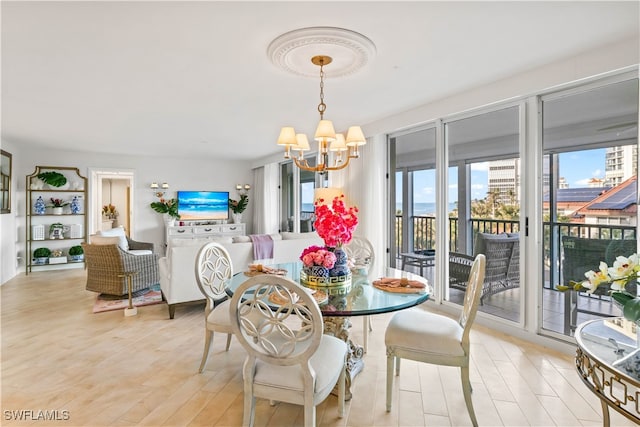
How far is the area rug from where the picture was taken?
4203 millimetres

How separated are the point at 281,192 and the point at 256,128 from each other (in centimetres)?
285

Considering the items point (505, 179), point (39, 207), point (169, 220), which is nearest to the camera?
point (505, 179)

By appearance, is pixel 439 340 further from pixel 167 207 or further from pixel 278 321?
pixel 167 207

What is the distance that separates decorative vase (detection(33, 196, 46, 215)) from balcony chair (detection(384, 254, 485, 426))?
24.4ft

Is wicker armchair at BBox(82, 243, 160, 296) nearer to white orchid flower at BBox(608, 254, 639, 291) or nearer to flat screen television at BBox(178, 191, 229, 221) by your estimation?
flat screen television at BBox(178, 191, 229, 221)

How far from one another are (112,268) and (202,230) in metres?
3.76

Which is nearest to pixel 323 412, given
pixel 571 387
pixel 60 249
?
pixel 571 387

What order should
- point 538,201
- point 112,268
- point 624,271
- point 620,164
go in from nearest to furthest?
1. point 624,271
2. point 620,164
3. point 538,201
4. point 112,268

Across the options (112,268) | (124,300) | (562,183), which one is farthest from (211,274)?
(562,183)

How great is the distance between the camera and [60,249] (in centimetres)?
688

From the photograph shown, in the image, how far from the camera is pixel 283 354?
166 centimetres

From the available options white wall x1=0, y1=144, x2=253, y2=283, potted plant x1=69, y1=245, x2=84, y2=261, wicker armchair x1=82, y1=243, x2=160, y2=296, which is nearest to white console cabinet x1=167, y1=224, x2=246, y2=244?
white wall x1=0, y1=144, x2=253, y2=283

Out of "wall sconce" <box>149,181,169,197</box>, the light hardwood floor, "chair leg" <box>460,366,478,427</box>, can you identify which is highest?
"wall sconce" <box>149,181,169,197</box>

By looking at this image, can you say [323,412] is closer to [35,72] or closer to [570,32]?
[570,32]
